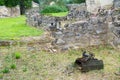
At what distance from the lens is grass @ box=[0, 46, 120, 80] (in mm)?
9969

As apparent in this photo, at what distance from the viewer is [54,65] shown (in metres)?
11.0

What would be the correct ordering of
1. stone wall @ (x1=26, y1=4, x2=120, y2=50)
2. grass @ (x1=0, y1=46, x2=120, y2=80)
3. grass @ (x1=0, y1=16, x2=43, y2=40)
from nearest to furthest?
grass @ (x1=0, y1=46, x2=120, y2=80), stone wall @ (x1=26, y1=4, x2=120, y2=50), grass @ (x1=0, y1=16, x2=43, y2=40)

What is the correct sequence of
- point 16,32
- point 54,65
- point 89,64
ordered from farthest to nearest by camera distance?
point 16,32 < point 54,65 < point 89,64

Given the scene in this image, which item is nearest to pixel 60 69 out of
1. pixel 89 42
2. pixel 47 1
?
pixel 89 42

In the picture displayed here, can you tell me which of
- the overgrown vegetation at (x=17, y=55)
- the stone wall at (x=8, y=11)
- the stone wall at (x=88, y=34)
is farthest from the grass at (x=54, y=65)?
the stone wall at (x=8, y=11)

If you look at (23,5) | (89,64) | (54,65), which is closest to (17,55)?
(54,65)

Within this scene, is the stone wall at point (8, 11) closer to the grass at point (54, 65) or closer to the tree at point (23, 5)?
the tree at point (23, 5)

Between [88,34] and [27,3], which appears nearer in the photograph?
[88,34]

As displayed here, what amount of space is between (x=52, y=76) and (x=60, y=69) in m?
0.66

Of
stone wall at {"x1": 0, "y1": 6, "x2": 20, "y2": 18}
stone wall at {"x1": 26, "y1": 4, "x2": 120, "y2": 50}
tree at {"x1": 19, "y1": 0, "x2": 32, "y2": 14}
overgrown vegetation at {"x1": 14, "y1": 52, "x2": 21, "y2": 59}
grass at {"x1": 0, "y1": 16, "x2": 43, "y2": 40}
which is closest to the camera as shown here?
overgrown vegetation at {"x1": 14, "y1": 52, "x2": 21, "y2": 59}

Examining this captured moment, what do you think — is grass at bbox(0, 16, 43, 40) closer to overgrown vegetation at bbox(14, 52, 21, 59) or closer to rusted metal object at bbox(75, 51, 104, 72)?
overgrown vegetation at bbox(14, 52, 21, 59)

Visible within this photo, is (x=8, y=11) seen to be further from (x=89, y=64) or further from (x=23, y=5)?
(x=89, y=64)

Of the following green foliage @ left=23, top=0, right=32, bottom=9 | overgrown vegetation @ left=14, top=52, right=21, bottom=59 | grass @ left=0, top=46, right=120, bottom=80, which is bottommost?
grass @ left=0, top=46, right=120, bottom=80

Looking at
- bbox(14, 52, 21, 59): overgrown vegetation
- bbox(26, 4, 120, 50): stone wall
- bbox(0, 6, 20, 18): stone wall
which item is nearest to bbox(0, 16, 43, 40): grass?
bbox(26, 4, 120, 50): stone wall
